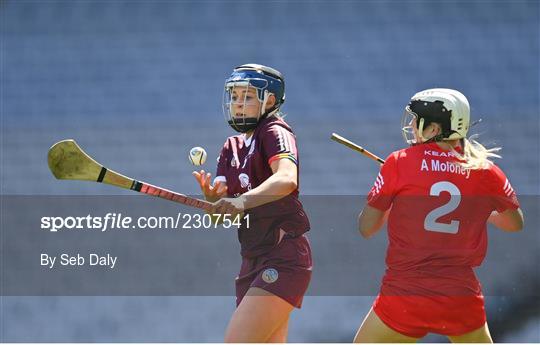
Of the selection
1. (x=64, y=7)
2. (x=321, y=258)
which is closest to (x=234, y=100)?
(x=321, y=258)

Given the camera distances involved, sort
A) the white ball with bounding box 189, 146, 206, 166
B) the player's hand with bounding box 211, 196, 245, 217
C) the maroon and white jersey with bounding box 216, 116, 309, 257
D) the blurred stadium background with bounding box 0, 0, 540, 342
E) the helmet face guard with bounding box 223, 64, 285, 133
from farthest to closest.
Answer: the blurred stadium background with bounding box 0, 0, 540, 342
the white ball with bounding box 189, 146, 206, 166
the helmet face guard with bounding box 223, 64, 285, 133
the maroon and white jersey with bounding box 216, 116, 309, 257
the player's hand with bounding box 211, 196, 245, 217

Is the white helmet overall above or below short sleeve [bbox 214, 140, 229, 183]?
above

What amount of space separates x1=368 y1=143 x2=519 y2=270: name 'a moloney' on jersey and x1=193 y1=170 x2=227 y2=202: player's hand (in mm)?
593

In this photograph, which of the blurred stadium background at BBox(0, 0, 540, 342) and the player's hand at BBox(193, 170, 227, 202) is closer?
the player's hand at BBox(193, 170, 227, 202)

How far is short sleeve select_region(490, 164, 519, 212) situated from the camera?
353 centimetres

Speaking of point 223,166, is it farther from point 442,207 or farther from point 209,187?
point 442,207

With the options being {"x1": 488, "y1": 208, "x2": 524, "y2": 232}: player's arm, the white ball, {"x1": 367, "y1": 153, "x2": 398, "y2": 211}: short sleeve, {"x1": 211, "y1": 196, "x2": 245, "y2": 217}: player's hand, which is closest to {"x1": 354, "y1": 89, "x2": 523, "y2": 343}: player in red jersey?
{"x1": 367, "y1": 153, "x2": 398, "y2": 211}: short sleeve

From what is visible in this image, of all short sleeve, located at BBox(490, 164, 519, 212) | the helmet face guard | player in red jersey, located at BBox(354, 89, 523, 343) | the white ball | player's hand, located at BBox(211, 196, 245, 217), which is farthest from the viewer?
the white ball

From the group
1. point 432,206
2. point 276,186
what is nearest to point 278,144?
point 276,186

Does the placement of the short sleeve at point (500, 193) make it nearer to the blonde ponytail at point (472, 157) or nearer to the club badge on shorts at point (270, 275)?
the blonde ponytail at point (472, 157)

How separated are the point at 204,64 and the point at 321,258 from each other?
5.29 feet

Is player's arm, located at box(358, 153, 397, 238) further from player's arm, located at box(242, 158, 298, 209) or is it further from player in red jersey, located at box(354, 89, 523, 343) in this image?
player's arm, located at box(242, 158, 298, 209)

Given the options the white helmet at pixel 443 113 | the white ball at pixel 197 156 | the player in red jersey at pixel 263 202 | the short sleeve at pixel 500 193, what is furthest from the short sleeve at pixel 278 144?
the short sleeve at pixel 500 193

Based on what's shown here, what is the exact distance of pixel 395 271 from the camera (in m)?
3.47
